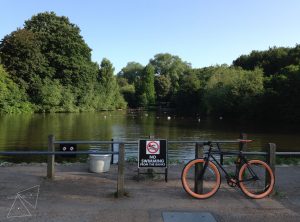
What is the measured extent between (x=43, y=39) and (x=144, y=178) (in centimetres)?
6667

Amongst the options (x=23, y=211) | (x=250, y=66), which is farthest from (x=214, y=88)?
(x=23, y=211)

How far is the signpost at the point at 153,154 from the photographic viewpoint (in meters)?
7.86

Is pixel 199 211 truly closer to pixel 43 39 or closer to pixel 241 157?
pixel 241 157

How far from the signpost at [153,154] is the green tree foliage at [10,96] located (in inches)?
2160

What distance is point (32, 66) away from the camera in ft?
216

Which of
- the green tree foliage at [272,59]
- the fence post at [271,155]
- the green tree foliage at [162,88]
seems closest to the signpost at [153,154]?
the fence post at [271,155]

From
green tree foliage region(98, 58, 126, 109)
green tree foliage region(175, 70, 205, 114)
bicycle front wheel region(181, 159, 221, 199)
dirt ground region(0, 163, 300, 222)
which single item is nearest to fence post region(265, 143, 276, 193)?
dirt ground region(0, 163, 300, 222)

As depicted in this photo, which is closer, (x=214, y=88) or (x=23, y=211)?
(x=23, y=211)

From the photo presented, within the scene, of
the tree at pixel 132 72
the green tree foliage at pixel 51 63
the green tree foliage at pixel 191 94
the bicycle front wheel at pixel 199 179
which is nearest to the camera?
the bicycle front wheel at pixel 199 179

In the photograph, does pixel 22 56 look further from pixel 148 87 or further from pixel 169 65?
pixel 169 65

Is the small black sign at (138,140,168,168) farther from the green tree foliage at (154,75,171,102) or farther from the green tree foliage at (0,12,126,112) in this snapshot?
the green tree foliage at (154,75,171,102)

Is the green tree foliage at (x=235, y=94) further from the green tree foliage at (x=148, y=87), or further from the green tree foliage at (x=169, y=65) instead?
the green tree foliage at (x=169, y=65)

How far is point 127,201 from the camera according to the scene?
22.5ft

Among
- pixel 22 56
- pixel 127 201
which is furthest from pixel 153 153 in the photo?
pixel 22 56
